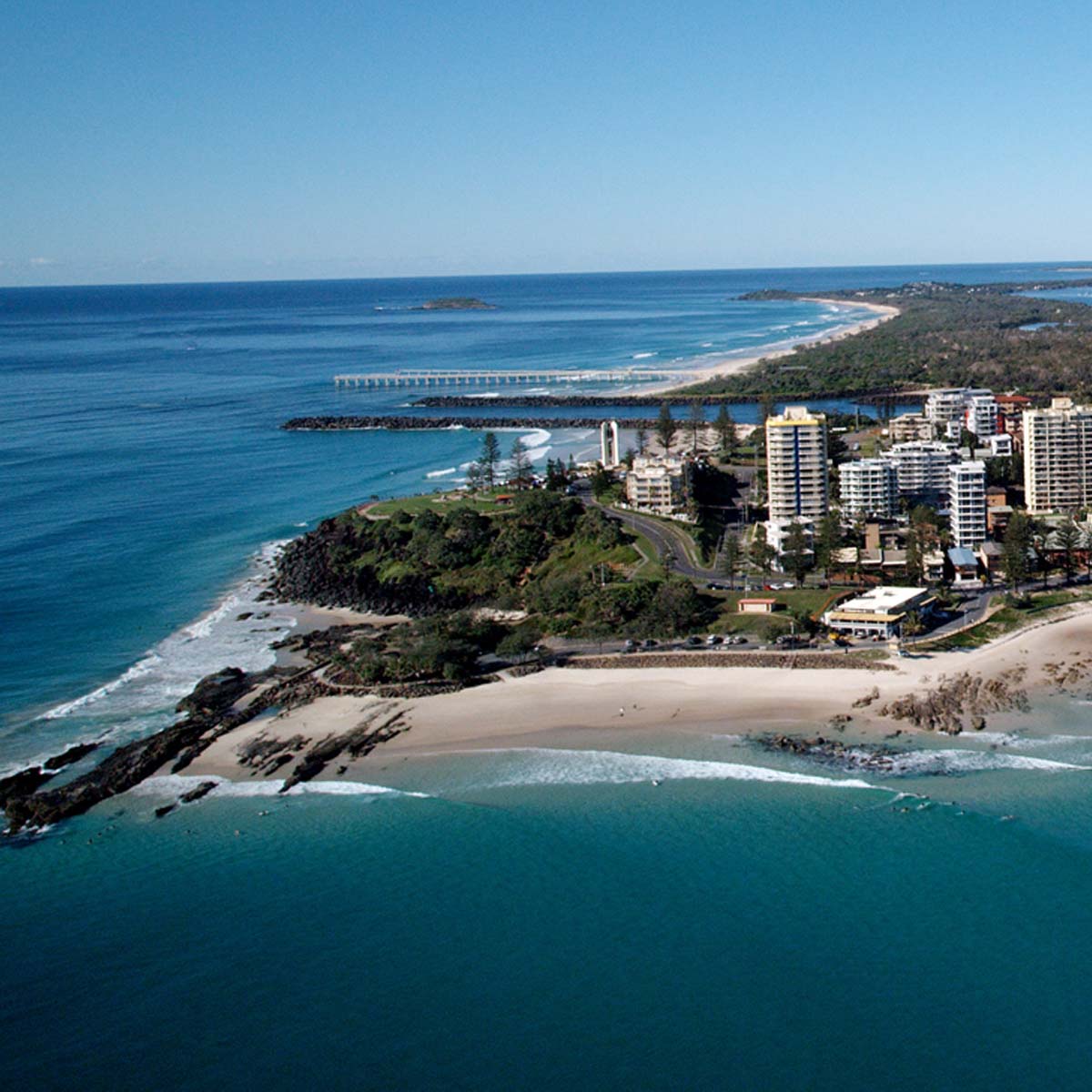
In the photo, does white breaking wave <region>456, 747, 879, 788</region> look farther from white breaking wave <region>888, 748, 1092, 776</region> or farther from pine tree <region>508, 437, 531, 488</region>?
pine tree <region>508, 437, 531, 488</region>

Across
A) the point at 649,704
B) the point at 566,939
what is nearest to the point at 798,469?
the point at 649,704

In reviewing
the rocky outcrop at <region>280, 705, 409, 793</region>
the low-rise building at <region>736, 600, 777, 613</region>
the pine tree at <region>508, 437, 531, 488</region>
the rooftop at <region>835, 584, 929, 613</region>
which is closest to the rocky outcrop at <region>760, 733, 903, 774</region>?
the rooftop at <region>835, 584, 929, 613</region>

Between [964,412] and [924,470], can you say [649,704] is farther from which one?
[964,412]

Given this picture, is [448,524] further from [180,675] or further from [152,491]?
[152,491]

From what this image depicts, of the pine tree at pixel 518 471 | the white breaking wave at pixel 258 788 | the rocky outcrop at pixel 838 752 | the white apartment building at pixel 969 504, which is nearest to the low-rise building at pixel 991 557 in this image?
the white apartment building at pixel 969 504

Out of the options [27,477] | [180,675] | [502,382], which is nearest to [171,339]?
[502,382]

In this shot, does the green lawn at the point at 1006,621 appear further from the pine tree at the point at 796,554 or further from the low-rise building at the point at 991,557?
the pine tree at the point at 796,554
